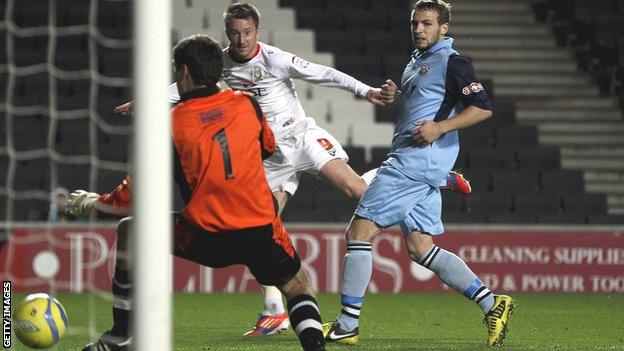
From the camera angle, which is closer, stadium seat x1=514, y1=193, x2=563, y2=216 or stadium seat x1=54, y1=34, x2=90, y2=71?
stadium seat x1=514, y1=193, x2=563, y2=216


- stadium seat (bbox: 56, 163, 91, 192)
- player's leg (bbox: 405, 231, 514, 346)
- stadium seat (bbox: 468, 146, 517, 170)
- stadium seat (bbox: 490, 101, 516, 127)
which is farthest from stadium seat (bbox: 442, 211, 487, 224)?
player's leg (bbox: 405, 231, 514, 346)

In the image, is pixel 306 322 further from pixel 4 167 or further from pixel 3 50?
pixel 3 50

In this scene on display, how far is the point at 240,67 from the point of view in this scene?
668 cm

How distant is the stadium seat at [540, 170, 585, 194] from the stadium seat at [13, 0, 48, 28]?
5345 mm

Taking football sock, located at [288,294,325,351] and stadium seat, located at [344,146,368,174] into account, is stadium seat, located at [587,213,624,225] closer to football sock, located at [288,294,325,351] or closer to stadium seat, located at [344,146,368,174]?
stadium seat, located at [344,146,368,174]

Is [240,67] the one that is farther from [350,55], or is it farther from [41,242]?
[350,55]

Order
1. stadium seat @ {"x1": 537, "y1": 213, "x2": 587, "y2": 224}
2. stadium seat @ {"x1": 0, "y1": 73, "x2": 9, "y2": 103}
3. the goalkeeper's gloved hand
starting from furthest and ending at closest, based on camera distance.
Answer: stadium seat @ {"x1": 0, "y1": 73, "x2": 9, "y2": 103} → stadium seat @ {"x1": 537, "y1": 213, "x2": 587, "y2": 224} → the goalkeeper's gloved hand

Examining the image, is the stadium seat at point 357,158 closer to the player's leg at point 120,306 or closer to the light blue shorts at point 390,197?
the light blue shorts at point 390,197

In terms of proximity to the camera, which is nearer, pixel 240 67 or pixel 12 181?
pixel 240 67

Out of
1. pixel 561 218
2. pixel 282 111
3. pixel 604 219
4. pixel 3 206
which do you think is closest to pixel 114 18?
pixel 3 206

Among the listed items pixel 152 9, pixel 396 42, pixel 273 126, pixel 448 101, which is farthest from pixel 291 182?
pixel 396 42

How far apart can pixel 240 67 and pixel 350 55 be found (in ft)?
24.3

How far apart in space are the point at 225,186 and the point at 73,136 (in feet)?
26.7

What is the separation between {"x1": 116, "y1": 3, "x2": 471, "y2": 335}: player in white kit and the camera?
6.43m
